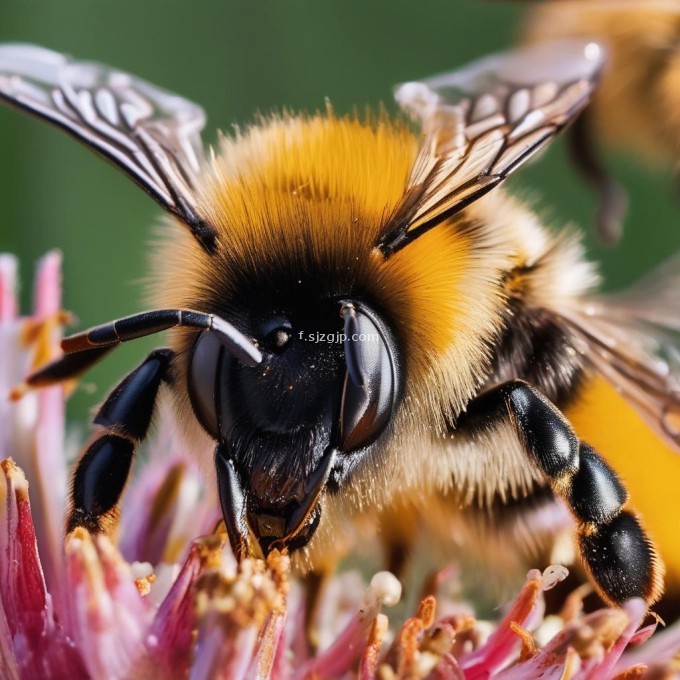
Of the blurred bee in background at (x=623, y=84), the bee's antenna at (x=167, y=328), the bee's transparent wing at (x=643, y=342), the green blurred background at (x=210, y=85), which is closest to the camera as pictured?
the bee's antenna at (x=167, y=328)

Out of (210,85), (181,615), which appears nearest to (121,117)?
(181,615)

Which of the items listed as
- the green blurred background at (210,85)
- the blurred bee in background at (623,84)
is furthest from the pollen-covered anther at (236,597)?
the blurred bee in background at (623,84)

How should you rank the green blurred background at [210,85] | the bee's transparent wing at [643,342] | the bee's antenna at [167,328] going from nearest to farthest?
1. the bee's antenna at [167,328]
2. the bee's transparent wing at [643,342]
3. the green blurred background at [210,85]

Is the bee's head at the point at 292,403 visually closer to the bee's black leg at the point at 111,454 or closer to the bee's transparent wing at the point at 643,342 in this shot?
the bee's black leg at the point at 111,454

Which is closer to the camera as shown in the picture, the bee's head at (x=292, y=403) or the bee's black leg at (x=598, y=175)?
the bee's head at (x=292, y=403)

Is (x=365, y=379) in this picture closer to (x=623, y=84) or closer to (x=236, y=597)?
(x=236, y=597)

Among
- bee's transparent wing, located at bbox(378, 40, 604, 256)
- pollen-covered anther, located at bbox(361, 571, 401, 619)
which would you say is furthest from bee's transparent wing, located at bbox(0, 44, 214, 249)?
pollen-covered anther, located at bbox(361, 571, 401, 619)
